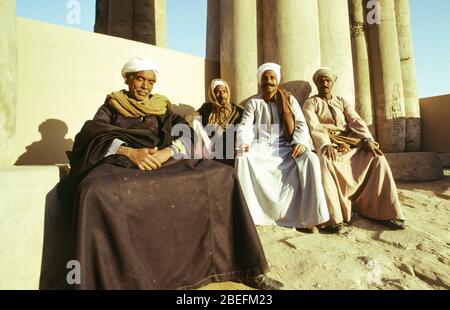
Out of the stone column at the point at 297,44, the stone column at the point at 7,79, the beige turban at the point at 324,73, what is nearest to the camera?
the stone column at the point at 7,79

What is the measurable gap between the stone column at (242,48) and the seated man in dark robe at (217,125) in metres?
0.68

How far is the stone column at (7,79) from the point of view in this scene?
200 cm

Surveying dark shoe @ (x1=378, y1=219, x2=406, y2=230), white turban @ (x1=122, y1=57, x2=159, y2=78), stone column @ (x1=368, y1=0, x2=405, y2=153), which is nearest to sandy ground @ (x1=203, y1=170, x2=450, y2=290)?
dark shoe @ (x1=378, y1=219, x2=406, y2=230)

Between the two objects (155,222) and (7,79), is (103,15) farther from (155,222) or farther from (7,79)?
(155,222)

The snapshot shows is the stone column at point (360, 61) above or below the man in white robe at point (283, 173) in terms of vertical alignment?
above

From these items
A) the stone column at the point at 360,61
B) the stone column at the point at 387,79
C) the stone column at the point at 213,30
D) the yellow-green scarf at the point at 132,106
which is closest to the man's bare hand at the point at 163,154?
the yellow-green scarf at the point at 132,106

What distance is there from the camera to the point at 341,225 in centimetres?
282

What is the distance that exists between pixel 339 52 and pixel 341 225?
295 centimetres

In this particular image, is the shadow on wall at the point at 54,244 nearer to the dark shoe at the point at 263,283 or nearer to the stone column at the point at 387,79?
the dark shoe at the point at 263,283

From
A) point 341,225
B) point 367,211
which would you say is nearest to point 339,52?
point 367,211

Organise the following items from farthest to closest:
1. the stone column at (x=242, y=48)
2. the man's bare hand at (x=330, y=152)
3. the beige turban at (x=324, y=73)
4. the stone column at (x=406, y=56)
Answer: the stone column at (x=406, y=56), the stone column at (x=242, y=48), the beige turban at (x=324, y=73), the man's bare hand at (x=330, y=152)

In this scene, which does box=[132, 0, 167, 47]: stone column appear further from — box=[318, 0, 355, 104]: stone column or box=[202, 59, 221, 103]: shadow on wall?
box=[318, 0, 355, 104]: stone column
